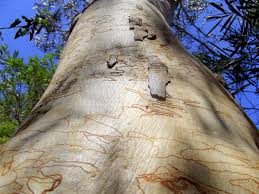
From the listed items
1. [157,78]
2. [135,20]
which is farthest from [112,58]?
[135,20]

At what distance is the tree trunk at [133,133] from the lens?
500 mm

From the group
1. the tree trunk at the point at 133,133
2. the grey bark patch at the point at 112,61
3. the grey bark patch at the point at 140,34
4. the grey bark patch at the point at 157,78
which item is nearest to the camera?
the tree trunk at the point at 133,133

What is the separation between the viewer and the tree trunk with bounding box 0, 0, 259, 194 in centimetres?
50

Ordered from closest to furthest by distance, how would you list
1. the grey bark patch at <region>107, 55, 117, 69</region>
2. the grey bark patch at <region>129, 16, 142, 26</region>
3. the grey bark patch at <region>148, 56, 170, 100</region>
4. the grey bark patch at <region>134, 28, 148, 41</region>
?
the grey bark patch at <region>148, 56, 170, 100</region>
the grey bark patch at <region>107, 55, 117, 69</region>
the grey bark patch at <region>134, 28, 148, 41</region>
the grey bark patch at <region>129, 16, 142, 26</region>

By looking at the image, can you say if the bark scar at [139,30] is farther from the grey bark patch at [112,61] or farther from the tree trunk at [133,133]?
the grey bark patch at [112,61]

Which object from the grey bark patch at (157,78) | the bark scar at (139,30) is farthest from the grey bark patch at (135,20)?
the grey bark patch at (157,78)

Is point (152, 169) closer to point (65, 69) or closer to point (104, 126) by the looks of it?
point (104, 126)

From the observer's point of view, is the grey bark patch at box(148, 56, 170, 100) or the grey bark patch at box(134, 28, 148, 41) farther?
the grey bark patch at box(134, 28, 148, 41)

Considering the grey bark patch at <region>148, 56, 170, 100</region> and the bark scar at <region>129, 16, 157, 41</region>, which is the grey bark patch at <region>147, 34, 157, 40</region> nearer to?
the bark scar at <region>129, 16, 157, 41</region>

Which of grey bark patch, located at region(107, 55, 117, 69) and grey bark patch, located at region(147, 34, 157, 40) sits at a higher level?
grey bark patch, located at region(147, 34, 157, 40)

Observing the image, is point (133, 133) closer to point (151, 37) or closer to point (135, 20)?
point (151, 37)

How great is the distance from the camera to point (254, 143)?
0.73 m

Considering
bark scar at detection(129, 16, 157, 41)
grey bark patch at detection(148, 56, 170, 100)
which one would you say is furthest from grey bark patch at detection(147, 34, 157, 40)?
grey bark patch at detection(148, 56, 170, 100)

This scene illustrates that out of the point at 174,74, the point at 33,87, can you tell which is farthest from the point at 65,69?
the point at 33,87
